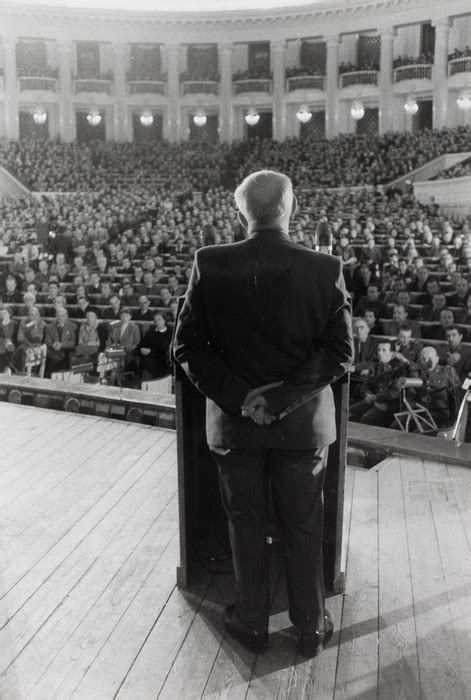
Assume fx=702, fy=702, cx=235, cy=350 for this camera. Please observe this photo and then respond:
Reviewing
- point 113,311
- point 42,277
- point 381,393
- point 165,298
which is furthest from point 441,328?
point 42,277

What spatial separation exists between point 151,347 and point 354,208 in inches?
430

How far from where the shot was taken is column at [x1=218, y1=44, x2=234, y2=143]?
23406mm

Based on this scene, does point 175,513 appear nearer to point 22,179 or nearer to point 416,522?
point 416,522

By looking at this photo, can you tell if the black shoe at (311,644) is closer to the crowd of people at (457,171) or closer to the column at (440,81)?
the crowd of people at (457,171)

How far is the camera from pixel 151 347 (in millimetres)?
7020

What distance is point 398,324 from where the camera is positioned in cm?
676

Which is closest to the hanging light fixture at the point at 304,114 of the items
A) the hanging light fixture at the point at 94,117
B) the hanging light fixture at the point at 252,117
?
the hanging light fixture at the point at 252,117

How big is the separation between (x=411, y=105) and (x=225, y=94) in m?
6.18

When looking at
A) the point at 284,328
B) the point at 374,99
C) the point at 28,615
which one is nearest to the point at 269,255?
the point at 284,328

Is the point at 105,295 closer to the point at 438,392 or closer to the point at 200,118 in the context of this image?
the point at 438,392

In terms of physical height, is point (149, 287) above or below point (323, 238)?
below

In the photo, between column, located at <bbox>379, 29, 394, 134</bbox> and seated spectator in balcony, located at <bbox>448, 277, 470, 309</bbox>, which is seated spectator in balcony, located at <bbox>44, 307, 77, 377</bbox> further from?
column, located at <bbox>379, 29, 394, 134</bbox>

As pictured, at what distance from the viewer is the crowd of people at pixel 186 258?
592 cm

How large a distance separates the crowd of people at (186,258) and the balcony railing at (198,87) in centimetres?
211
